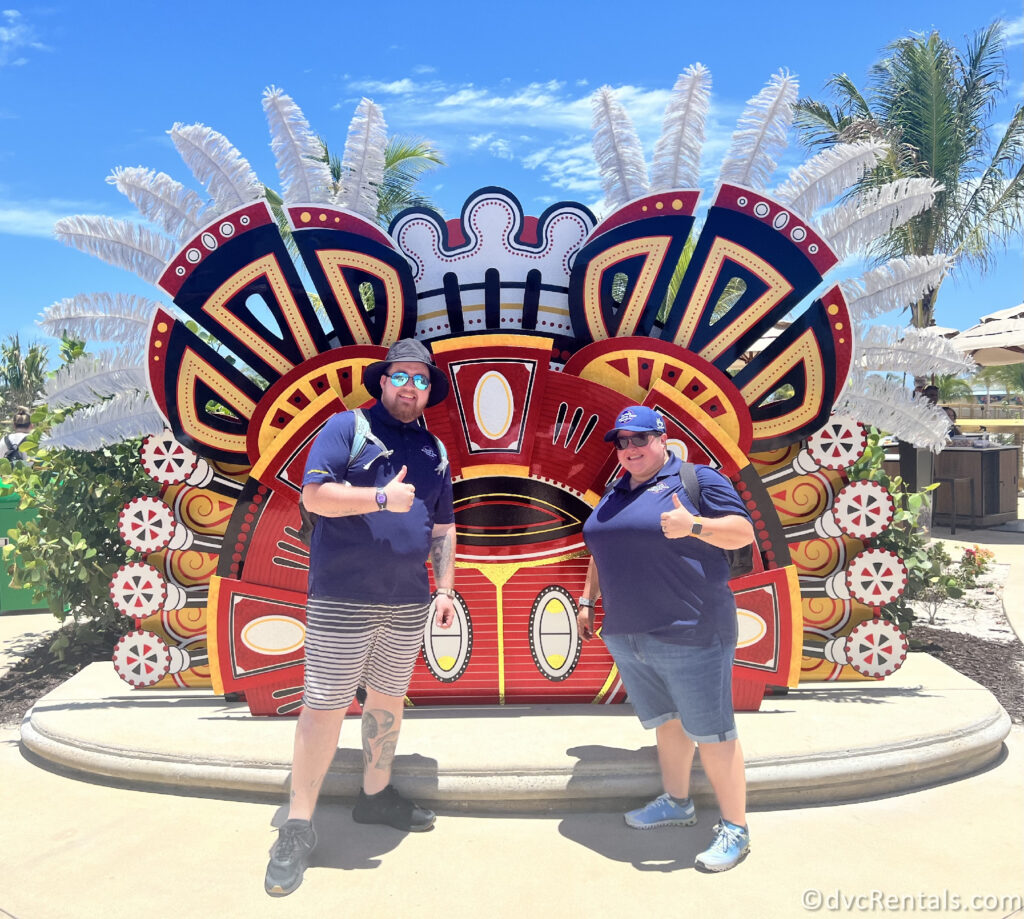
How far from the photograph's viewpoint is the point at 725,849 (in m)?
2.94

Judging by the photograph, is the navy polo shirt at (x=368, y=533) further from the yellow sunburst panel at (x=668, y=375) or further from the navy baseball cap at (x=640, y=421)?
the yellow sunburst panel at (x=668, y=375)

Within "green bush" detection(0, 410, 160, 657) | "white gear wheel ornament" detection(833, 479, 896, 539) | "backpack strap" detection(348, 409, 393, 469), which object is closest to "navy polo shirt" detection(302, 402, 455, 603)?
"backpack strap" detection(348, 409, 393, 469)

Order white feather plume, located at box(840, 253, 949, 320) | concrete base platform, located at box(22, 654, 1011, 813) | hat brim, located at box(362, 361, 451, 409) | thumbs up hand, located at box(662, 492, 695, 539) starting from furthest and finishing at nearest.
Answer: white feather plume, located at box(840, 253, 949, 320)
concrete base platform, located at box(22, 654, 1011, 813)
hat brim, located at box(362, 361, 451, 409)
thumbs up hand, located at box(662, 492, 695, 539)

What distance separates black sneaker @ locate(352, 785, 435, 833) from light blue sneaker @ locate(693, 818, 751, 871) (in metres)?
1.06

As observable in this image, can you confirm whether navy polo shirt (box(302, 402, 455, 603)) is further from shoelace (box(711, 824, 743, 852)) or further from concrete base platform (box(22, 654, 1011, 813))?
shoelace (box(711, 824, 743, 852))

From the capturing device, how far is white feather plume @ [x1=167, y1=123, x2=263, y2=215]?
13.9ft

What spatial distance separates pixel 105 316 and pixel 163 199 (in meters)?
0.67

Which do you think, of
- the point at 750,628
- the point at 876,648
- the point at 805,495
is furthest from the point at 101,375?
the point at 876,648

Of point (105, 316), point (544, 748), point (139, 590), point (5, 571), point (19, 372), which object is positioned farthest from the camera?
point (19, 372)

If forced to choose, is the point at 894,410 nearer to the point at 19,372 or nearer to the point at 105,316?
the point at 105,316

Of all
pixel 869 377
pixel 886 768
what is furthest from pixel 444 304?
pixel 886 768

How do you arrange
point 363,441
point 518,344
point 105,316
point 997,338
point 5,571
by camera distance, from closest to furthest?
point 363,441
point 518,344
point 105,316
point 5,571
point 997,338

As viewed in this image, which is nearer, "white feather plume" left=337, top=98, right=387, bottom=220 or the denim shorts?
→ the denim shorts

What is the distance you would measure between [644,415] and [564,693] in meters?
1.83
